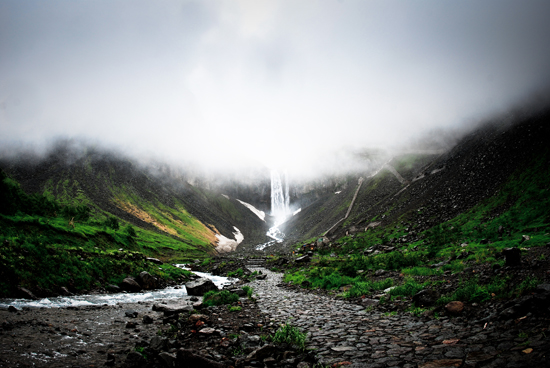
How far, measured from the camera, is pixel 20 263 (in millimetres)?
16672

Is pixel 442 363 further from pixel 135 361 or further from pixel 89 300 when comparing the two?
pixel 89 300

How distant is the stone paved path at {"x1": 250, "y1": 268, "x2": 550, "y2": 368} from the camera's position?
15.4 ft

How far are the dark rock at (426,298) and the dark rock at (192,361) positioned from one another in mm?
7632

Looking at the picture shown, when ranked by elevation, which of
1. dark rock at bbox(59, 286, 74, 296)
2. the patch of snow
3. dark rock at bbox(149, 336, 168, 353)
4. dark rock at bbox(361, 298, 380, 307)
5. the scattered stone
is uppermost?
the patch of snow

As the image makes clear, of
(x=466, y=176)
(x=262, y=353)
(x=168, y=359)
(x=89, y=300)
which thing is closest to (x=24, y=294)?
(x=89, y=300)

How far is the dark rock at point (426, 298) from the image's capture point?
31.0ft

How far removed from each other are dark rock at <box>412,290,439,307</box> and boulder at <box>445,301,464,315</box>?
131 centimetres

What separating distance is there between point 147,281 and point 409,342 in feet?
75.0

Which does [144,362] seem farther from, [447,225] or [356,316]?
[447,225]

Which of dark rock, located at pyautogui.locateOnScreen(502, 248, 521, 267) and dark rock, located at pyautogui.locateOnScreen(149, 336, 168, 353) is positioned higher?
dark rock, located at pyautogui.locateOnScreen(502, 248, 521, 267)

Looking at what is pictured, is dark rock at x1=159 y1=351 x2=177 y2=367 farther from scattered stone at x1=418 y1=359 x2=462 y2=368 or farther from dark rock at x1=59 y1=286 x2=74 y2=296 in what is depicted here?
dark rock at x1=59 y1=286 x2=74 y2=296

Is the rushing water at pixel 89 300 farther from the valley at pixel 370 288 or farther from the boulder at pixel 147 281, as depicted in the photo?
the boulder at pixel 147 281

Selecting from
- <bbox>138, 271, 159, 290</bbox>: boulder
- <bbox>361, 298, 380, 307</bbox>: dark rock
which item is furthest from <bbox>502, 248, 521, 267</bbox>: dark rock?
<bbox>138, 271, 159, 290</bbox>: boulder

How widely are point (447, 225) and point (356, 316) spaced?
120 ft
